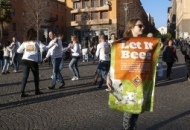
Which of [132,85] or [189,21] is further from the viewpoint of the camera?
[189,21]

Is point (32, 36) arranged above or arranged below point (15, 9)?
below

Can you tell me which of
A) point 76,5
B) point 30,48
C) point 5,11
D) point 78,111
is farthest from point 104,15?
point 78,111

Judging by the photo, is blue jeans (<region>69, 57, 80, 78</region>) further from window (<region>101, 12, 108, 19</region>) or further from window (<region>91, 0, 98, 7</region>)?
window (<region>91, 0, 98, 7</region>)

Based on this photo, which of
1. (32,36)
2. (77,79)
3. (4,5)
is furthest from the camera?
(4,5)

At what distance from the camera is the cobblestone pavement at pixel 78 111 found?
6355 millimetres

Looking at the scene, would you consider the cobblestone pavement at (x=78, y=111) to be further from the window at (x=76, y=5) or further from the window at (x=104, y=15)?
the window at (x=76, y=5)

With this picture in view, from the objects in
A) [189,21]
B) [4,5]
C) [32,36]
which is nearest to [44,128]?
[32,36]

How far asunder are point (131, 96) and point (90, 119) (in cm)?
271

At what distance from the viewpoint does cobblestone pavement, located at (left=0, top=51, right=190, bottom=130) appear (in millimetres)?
6355

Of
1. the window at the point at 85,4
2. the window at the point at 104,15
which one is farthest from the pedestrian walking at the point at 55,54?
the window at the point at 85,4

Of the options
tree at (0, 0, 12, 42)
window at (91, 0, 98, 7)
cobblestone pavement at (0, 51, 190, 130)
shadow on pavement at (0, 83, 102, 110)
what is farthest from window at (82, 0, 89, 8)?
cobblestone pavement at (0, 51, 190, 130)

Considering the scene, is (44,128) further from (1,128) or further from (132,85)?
(132,85)

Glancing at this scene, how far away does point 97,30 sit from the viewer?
69688mm

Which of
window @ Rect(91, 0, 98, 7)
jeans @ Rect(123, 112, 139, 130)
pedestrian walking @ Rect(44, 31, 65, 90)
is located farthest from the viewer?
window @ Rect(91, 0, 98, 7)
